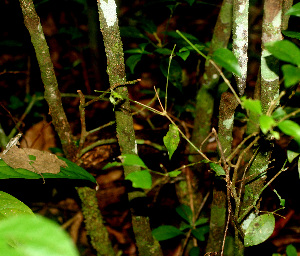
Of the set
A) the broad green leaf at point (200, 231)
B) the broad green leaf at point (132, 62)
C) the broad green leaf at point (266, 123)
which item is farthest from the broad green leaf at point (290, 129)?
the broad green leaf at point (200, 231)

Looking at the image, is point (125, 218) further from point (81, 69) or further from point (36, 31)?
point (81, 69)

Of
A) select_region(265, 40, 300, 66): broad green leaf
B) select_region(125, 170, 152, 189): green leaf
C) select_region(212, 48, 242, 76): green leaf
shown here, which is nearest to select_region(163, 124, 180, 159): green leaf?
select_region(125, 170, 152, 189): green leaf

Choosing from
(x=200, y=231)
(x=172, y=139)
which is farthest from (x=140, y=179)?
(x=200, y=231)

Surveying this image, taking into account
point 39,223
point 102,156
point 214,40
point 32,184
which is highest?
point 214,40

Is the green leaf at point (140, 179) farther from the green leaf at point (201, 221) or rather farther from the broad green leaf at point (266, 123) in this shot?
the green leaf at point (201, 221)

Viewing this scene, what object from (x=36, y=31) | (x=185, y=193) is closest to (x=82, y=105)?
(x=36, y=31)

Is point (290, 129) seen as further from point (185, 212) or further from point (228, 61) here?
point (185, 212)
